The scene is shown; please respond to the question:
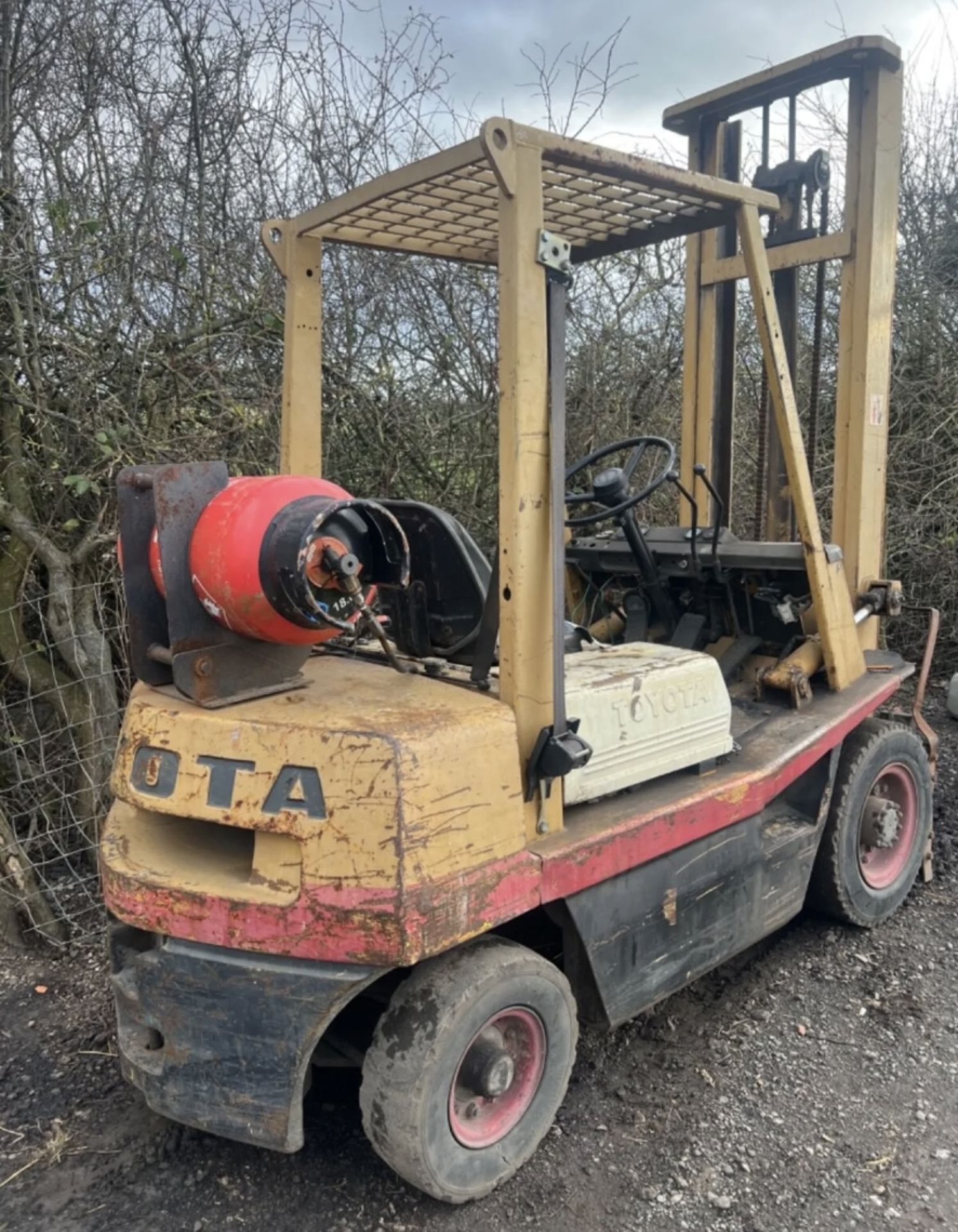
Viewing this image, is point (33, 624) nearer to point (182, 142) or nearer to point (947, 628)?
point (182, 142)

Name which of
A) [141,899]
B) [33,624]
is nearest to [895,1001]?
[141,899]

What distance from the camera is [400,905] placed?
202 cm

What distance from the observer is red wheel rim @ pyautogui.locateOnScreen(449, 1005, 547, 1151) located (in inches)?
89.3

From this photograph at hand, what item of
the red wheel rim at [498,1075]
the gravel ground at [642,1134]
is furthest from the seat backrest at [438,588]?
the gravel ground at [642,1134]

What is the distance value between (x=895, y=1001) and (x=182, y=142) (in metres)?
4.89

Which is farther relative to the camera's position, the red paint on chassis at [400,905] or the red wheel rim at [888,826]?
the red wheel rim at [888,826]

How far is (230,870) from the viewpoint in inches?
88.2

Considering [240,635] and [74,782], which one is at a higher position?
[240,635]

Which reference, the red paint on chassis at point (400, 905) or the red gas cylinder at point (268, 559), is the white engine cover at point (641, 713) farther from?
the red gas cylinder at point (268, 559)

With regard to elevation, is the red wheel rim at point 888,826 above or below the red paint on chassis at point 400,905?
below

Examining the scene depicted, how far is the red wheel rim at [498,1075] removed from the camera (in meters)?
2.27

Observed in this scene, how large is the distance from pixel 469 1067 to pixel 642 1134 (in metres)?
0.63

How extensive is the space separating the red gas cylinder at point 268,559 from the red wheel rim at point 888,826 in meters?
2.40

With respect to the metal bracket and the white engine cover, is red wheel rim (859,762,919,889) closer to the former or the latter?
the white engine cover
